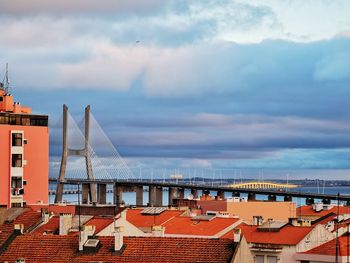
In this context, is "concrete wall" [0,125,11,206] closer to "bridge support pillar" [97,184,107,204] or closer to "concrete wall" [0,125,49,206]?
"concrete wall" [0,125,49,206]

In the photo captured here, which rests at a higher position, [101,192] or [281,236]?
[101,192]

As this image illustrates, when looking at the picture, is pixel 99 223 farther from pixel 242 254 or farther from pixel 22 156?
pixel 22 156

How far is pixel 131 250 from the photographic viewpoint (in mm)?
45250

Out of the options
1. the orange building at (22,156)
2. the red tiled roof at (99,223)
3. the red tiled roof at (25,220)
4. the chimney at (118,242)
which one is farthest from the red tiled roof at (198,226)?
the orange building at (22,156)

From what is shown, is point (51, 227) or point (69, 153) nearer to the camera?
point (51, 227)

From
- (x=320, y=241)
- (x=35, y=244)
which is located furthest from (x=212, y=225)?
(x=35, y=244)

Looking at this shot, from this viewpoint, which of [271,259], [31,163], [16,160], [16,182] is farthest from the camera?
[31,163]

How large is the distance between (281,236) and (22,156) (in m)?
43.3

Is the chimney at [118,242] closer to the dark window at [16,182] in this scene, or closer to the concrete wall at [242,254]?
the concrete wall at [242,254]

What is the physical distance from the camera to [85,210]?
7438cm

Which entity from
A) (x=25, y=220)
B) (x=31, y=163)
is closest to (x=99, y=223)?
(x=25, y=220)

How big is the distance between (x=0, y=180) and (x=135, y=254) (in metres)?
46.7

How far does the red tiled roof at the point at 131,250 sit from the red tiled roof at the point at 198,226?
12.5m

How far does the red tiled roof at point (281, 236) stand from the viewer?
Answer: 165 ft
